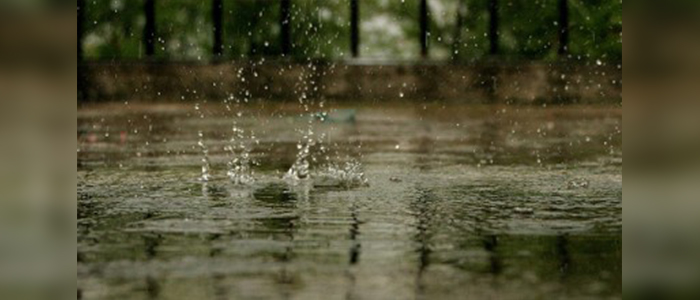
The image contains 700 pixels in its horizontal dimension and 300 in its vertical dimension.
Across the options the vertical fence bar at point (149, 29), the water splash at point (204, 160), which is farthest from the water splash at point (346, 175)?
the vertical fence bar at point (149, 29)

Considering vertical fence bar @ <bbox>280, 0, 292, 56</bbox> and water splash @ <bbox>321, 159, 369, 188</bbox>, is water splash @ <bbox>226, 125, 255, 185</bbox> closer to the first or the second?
water splash @ <bbox>321, 159, 369, 188</bbox>

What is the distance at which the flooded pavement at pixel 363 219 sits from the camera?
4504mm

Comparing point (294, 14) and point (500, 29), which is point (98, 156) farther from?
point (500, 29)

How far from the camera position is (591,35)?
799 inches

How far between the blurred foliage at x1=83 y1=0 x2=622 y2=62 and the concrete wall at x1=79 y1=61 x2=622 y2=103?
4032 mm

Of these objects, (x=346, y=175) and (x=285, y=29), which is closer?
(x=346, y=175)

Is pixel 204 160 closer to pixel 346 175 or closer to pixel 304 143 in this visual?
pixel 346 175

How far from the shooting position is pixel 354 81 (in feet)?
49.0

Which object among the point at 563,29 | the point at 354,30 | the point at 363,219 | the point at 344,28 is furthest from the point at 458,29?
the point at 363,219

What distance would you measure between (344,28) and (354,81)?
32.3ft

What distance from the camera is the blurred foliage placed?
2053cm

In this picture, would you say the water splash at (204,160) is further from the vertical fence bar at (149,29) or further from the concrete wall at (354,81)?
the vertical fence bar at (149,29)

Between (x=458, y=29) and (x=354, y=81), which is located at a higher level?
(x=458, y=29)
